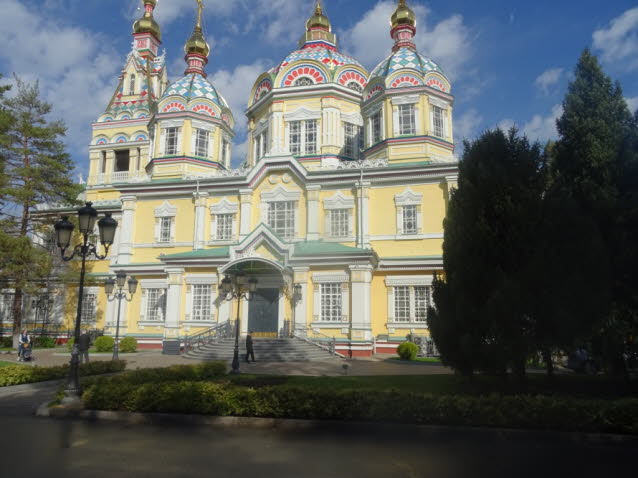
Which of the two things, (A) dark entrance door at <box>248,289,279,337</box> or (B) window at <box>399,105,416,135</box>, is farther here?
(B) window at <box>399,105,416,135</box>

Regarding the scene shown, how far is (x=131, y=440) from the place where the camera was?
807 centimetres

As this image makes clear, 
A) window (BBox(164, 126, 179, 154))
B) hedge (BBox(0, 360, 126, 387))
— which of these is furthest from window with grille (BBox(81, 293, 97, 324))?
hedge (BBox(0, 360, 126, 387))

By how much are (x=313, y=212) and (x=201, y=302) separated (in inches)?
297

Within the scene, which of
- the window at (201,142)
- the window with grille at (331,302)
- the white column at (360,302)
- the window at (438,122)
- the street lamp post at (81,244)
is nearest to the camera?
the street lamp post at (81,244)

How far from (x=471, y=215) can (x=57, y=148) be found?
26.4 metres

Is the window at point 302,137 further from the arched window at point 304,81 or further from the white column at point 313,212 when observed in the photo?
the white column at point 313,212

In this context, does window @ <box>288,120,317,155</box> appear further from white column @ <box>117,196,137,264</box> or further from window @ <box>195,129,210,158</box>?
white column @ <box>117,196,137,264</box>

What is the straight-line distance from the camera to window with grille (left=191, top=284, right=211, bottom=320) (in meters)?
24.6

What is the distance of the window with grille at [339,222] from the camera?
83.4ft

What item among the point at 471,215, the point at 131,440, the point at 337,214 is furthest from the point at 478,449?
the point at 337,214

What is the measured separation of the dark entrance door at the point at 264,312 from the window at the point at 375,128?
10.4 m

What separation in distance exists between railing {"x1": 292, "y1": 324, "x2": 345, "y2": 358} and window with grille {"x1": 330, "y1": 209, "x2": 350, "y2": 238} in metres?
5.45

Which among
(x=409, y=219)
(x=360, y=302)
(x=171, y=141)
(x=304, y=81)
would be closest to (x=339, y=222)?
(x=409, y=219)

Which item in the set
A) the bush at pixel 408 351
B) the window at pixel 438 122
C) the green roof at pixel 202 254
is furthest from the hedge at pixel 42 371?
the window at pixel 438 122
